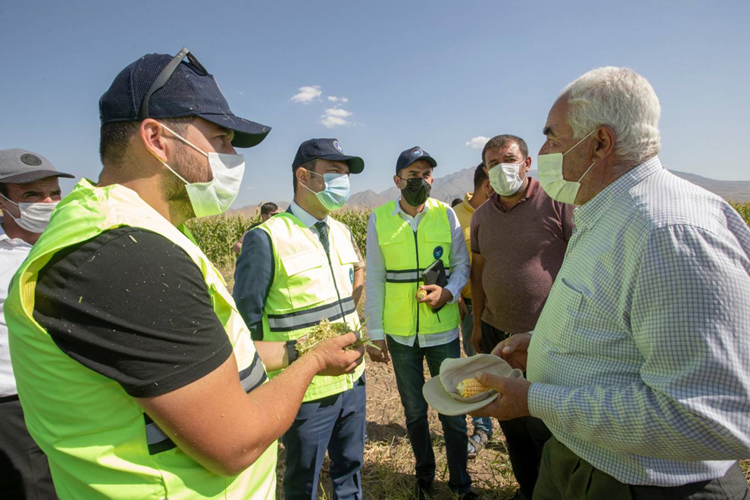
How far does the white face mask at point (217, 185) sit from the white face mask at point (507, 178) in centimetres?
239

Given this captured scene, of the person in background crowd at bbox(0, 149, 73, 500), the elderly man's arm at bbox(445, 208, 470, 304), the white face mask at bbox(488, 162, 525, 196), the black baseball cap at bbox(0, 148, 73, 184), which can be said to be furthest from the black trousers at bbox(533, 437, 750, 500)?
the black baseball cap at bbox(0, 148, 73, 184)

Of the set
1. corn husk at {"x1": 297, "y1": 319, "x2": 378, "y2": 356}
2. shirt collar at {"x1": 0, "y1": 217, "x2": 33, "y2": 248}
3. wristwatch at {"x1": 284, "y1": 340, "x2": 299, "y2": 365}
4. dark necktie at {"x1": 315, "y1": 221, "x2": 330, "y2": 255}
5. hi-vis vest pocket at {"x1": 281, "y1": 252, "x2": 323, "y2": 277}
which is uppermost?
shirt collar at {"x1": 0, "y1": 217, "x2": 33, "y2": 248}

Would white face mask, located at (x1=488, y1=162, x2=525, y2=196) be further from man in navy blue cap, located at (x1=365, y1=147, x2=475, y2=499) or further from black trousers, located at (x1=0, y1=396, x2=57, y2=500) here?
black trousers, located at (x1=0, y1=396, x2=57, y2=500)

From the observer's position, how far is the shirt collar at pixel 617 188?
60.4 inches

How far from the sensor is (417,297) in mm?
3234

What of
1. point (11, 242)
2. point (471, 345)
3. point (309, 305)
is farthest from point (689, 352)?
point (11, 242)

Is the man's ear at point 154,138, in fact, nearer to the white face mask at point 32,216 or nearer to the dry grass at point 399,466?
the white face mask at point 32,216

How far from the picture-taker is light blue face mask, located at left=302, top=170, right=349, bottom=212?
2879 mm

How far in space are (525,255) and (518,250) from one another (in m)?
0.07

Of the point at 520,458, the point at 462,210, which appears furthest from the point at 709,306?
the point at 462,210

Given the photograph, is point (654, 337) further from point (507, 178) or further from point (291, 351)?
point (507, 178)

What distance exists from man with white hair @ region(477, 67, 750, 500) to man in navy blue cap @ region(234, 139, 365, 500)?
48.7 inches

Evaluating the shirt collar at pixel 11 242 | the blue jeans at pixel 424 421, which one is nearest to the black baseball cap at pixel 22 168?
the shirt collar at pixel 11 242

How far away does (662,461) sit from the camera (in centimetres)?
141
